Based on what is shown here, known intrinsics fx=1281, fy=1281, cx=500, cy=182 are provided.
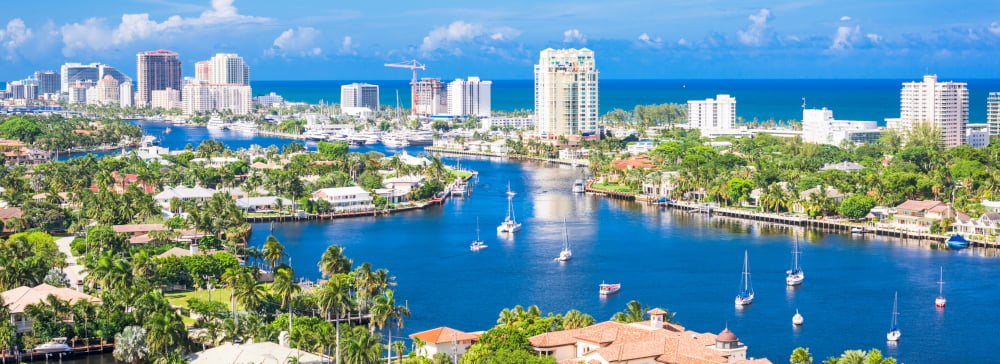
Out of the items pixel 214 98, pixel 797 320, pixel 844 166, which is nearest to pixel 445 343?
pixel 797 320

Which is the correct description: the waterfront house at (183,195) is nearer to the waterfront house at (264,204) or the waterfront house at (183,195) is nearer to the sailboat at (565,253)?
the waterfront house at (264,204)

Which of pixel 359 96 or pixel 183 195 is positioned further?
pixel 359 96

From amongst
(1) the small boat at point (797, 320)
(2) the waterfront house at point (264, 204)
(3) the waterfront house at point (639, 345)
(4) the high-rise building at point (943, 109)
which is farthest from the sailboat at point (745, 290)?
(4) the high-rise building at point (943, 109)

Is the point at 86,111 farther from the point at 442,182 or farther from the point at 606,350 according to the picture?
the point at 606,350

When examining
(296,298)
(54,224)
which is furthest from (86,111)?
(296,298)

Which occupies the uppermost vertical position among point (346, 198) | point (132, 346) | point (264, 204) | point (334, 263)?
point (346, 198)

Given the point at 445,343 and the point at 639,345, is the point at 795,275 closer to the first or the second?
the point at 639,345

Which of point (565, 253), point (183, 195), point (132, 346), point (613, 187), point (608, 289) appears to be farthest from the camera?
point (613, 187)

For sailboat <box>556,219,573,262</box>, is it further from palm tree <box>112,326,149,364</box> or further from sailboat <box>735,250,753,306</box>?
palm tree <box>112,326,149,364</box>
